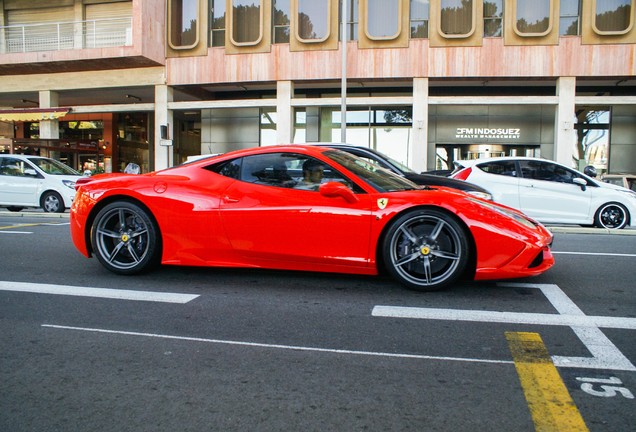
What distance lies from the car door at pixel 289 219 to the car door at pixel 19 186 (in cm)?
1136

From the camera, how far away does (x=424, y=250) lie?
15.9 ft

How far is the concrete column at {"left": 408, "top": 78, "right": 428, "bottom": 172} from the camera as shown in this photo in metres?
23.1

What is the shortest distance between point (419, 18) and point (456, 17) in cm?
149

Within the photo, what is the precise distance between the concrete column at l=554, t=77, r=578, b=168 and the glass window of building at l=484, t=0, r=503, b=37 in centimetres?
323

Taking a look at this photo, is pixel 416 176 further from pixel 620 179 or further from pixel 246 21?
pixel 246 21

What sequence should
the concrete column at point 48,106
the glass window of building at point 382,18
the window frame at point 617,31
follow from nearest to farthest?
1. the window frame at point 617,31
2. the glass window of building at point 382,18
3. the concrete column at point 48,106

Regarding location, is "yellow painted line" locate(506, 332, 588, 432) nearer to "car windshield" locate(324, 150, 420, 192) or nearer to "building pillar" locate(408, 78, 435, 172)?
"car windshield" locate(324, 150, 420, 192)

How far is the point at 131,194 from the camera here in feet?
18.2

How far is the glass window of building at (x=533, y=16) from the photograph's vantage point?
22.4 metres

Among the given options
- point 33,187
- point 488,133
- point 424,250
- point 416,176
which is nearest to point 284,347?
point 424,250

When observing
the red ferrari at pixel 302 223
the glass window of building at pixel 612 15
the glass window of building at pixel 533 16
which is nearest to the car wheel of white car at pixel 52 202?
the red ferrari at pixel 302 223

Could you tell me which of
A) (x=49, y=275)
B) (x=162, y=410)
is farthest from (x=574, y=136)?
(x=162, y=410)

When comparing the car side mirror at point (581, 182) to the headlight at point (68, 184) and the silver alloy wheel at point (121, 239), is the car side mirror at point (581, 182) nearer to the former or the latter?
the silver alloy wheel at point (121, 239)

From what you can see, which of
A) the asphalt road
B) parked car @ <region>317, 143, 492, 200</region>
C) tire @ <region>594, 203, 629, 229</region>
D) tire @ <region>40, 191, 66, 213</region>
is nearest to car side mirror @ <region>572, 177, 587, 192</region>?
tire @ <region>594, 203, 629, 229</region>
